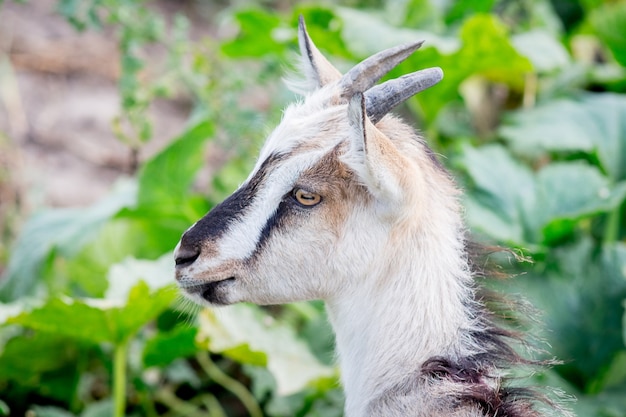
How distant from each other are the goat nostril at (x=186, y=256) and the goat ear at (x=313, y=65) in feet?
2.88

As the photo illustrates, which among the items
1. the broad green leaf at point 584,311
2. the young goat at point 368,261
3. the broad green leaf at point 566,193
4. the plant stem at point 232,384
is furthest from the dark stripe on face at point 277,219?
the plant stem at point 232,384

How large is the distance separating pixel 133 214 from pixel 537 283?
2.30 meters

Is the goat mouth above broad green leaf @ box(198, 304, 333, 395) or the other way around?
above

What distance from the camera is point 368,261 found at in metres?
2.90

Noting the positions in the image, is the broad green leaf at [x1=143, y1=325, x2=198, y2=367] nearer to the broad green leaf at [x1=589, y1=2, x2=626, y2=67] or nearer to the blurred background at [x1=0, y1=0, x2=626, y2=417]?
the blurred background at [x1=0, y1=0, x2=626, y2=417]

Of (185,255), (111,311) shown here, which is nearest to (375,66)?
(185,255)

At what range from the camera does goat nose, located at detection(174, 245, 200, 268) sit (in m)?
2.84

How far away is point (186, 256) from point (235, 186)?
2.74m

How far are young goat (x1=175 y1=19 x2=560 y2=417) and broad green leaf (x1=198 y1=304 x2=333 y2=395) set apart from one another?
1.08 meters

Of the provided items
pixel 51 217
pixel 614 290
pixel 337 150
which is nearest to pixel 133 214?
pixel 51 217

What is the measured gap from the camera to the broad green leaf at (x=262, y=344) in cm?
402

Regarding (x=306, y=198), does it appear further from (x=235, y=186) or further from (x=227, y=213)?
(x=235, y=186)

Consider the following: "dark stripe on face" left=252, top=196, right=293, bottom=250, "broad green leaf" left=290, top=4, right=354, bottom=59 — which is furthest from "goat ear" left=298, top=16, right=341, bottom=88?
"broad green leaf" left=290, top=4, right=354, bottom=59

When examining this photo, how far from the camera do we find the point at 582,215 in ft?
14.2
